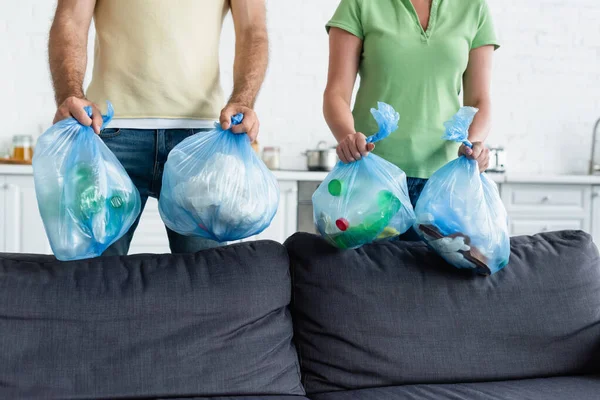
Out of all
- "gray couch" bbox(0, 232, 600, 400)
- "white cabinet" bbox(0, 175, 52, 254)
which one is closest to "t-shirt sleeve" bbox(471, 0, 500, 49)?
"gray couch" bbox(0, 232, 600, 400)

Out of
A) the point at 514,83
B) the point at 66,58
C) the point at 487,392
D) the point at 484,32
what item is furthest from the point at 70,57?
the point at 514,83

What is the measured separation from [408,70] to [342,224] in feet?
1.49

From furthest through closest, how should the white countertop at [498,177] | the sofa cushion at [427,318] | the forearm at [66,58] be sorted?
the white countertop at [498,177], the sofa cushion at [427,318], the forearm at [66,58]

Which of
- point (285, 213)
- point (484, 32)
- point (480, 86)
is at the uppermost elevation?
point (484, 32)

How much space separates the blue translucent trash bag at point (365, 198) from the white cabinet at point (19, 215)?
7.29ft

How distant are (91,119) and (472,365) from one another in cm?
101

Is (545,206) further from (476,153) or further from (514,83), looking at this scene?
(476,153)

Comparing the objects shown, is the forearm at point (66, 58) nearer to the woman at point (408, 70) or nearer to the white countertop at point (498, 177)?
the woman at point (408, 70)

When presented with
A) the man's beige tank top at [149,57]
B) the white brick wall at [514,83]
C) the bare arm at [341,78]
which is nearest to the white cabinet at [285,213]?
the white brick wall at [514,83]

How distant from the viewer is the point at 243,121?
4.60ft

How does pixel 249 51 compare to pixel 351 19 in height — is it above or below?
below

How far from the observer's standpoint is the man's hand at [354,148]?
1.50 metres

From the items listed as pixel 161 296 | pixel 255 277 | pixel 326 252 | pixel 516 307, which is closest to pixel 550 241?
pixel 516 307

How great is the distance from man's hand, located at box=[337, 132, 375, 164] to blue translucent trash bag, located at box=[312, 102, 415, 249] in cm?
1
